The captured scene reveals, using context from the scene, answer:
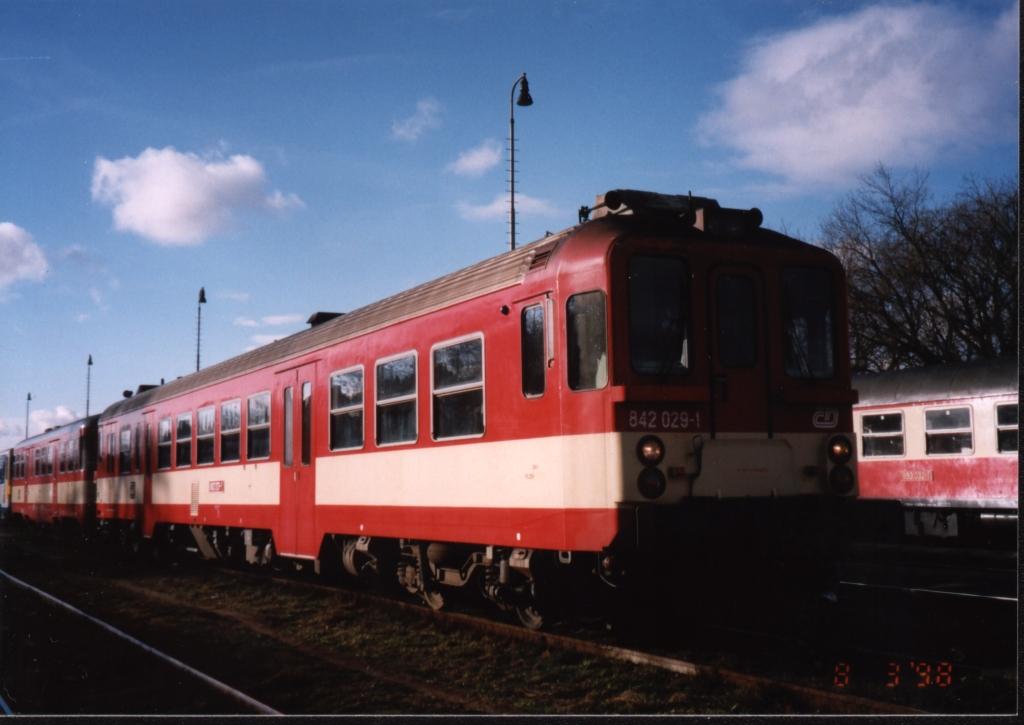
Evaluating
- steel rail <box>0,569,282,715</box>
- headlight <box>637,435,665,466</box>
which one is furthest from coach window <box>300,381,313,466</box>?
headlight <box>637,435,665,466</box>

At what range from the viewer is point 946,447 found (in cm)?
1742

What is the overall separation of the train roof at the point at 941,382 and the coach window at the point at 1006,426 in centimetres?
28

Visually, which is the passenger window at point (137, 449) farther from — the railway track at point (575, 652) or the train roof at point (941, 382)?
the train roof at point (941, 382)

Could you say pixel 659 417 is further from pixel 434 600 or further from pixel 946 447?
pixel 946 447

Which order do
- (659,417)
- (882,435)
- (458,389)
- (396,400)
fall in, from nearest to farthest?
(659,417)
(458,389)
(396,400)
(882,435)

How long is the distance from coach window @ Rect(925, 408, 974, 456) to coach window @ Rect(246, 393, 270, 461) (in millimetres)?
11173

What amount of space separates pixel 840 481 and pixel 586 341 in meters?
2.29

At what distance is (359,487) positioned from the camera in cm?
1134

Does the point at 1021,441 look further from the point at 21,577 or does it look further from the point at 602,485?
the point at 21,577

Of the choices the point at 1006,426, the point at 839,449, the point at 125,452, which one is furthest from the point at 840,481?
the point at 125,452

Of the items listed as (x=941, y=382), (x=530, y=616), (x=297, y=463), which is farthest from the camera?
(x=941, y=382)

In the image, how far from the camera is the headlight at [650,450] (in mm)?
7336

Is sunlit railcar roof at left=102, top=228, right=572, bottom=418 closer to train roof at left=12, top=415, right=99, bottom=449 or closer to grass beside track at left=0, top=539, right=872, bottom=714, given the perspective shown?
grass beside track at left=0, top=539, right=872, bottom=714

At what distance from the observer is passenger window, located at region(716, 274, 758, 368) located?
313 inches
